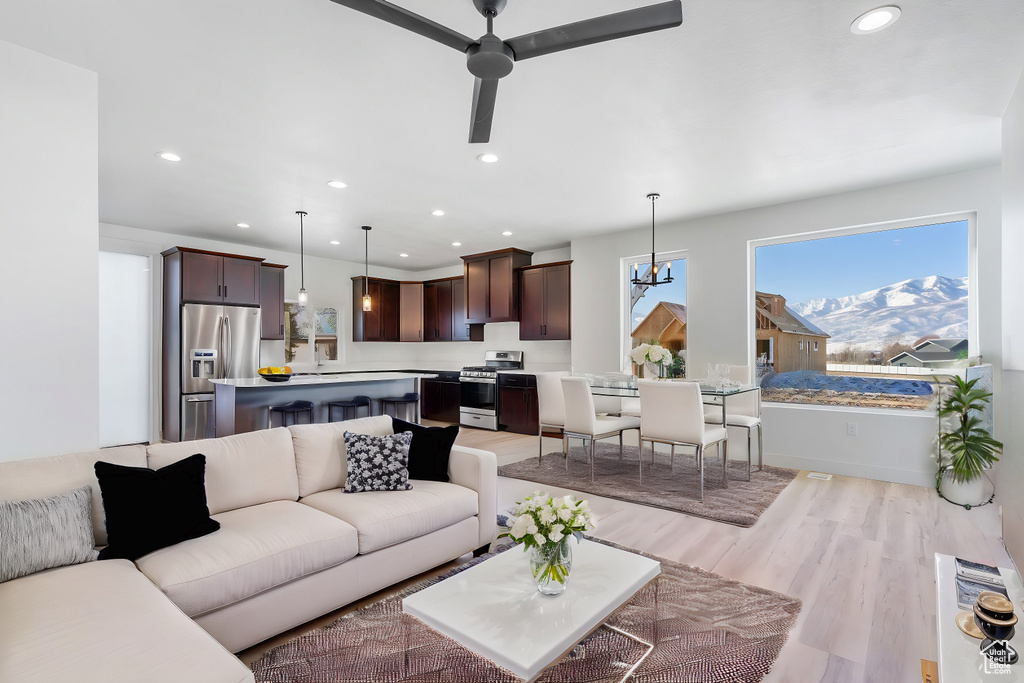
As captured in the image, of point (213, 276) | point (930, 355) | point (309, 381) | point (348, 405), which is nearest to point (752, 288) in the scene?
point (930, 355)

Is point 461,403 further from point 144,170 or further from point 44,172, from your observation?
point 44,172

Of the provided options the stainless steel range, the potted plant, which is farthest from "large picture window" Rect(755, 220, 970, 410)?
the stainless steel range

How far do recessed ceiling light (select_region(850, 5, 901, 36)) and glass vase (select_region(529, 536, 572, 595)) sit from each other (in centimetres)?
247

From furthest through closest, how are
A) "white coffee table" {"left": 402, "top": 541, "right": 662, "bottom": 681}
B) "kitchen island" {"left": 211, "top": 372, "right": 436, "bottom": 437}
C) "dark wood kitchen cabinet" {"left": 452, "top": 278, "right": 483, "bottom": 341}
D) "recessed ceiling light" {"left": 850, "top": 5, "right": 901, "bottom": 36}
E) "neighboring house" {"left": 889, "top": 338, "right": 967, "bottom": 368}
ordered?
"dark wood kitchen cabinet" {"left": 452, "top": 278, "right": 483, "bottom": 341}
"kitchen island" {"left": 211, "top": 372, "right": 436, "bottom": 437}
"neighboring house" {"left": 889, "top": 338, "right": 967, "bottom": 368}
"recessed ceiling light" {"left": 850, "top": 5, "right": 901, "bottom": 36}
"white coffee table" {"left": 402, "top": 541, "right": 662, "bottom": 681}

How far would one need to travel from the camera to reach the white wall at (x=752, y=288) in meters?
3.95

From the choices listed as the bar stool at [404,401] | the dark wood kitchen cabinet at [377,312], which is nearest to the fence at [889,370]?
the bar stool at [404,401]

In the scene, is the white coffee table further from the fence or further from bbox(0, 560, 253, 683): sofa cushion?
the fence

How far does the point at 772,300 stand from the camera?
517cm

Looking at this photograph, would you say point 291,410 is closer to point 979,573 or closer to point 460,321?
point 460,321

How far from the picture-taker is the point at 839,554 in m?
2.85

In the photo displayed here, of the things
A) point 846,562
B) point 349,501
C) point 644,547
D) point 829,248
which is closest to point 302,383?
point 349,501

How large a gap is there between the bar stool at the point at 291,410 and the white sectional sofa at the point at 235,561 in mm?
2135

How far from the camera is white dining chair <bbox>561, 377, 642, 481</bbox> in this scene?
449 cm

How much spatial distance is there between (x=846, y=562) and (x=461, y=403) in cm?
554
